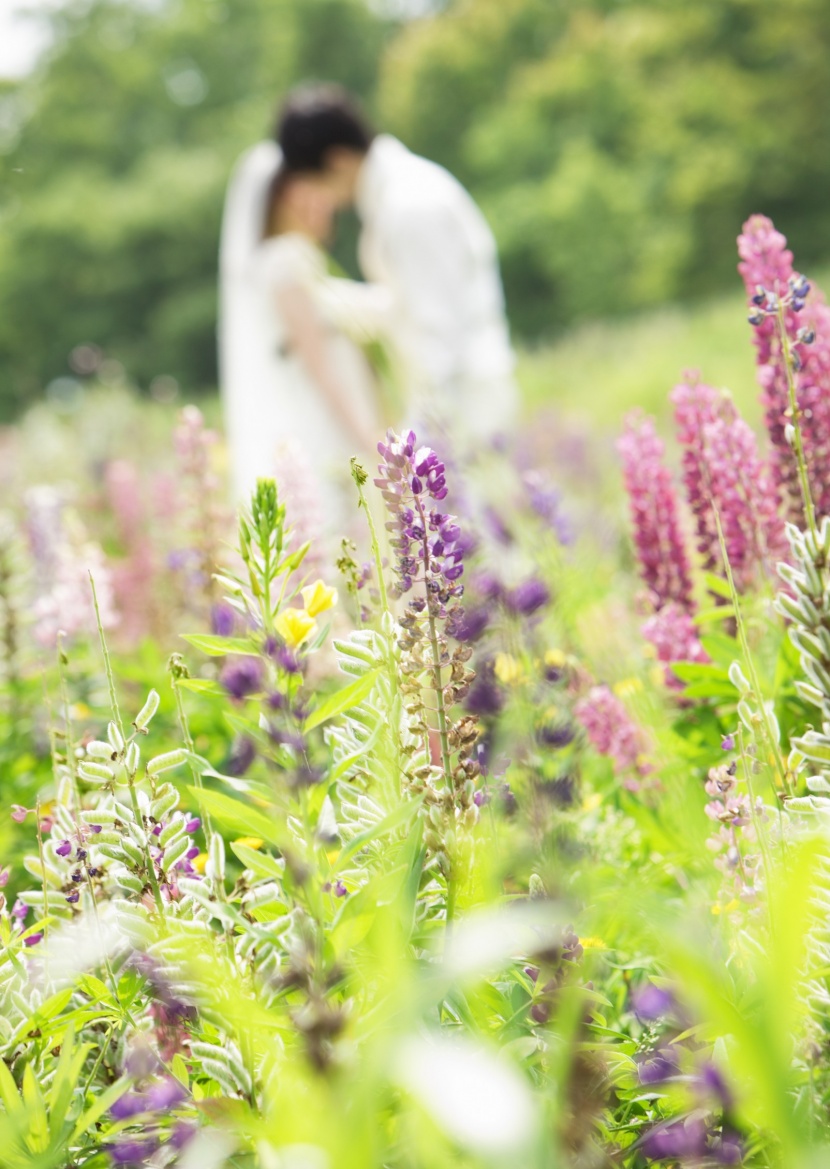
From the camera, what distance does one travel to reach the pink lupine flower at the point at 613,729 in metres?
1.78

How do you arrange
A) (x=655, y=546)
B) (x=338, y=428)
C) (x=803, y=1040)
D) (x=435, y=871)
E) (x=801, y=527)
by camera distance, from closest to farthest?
1. (x=803, y=1040)
2. (x=435, y=871)
3. (x=801, y=527)
4. (x=655, y=546)
5. (x=338, y=428)

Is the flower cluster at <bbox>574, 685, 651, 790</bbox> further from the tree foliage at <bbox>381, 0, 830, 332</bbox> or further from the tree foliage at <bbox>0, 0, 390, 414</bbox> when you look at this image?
the tree foliage at <bbox>0, 0, 390, 414</bbox>

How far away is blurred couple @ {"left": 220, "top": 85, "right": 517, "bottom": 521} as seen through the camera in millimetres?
5684

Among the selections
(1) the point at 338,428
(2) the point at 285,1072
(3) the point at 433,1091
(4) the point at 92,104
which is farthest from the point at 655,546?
(4) the point at 92,104

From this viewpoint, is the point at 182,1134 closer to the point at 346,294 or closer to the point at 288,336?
the point at 346,294

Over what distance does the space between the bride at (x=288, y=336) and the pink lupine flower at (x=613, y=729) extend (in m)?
3.75

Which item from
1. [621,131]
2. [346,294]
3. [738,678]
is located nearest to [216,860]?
[738,678]

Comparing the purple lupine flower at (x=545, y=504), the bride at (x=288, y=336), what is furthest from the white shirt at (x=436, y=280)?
the purple lupine flower at (x=545, y=504)

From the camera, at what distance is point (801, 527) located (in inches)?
67.5

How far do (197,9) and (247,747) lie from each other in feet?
139

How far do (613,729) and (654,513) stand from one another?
1.21 ft

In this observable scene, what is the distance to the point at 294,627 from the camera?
98cm

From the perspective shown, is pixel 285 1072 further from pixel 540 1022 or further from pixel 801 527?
pixel 801 527

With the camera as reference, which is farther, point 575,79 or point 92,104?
point 92,104
